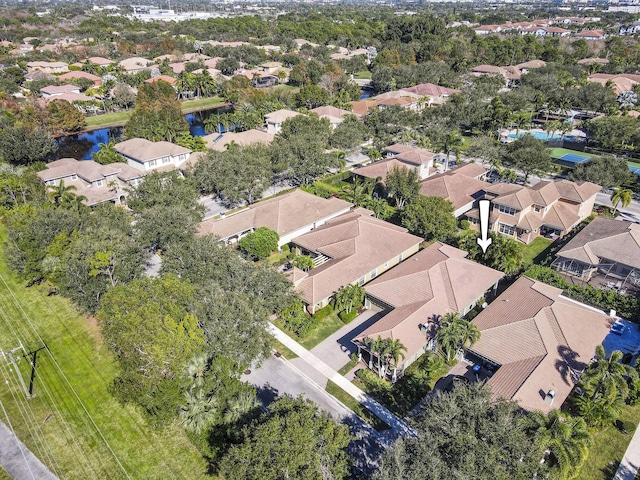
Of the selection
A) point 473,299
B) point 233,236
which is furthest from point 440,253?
point 233,236

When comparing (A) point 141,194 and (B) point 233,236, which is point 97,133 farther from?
(B) point 233,236

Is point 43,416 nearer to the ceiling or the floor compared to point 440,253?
nearer to the floor

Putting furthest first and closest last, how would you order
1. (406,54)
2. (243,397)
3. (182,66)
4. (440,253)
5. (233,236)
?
(406,54) → (182,66) → (233,236) → (440,253) → (243,397)

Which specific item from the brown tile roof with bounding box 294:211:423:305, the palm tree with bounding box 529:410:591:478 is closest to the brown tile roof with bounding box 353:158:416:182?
the brown tile roof with bounding box 294:211:423:305

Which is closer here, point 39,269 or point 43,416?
point 43,416

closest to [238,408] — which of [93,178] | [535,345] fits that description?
[535,345]

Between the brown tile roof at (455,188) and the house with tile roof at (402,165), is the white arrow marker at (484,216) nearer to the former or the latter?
the brown tile roof at (455,188)

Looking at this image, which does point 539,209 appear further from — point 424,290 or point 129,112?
point 129,112

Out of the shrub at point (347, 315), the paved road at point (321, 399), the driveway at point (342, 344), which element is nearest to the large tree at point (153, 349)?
the paved road at point (321, 399)
